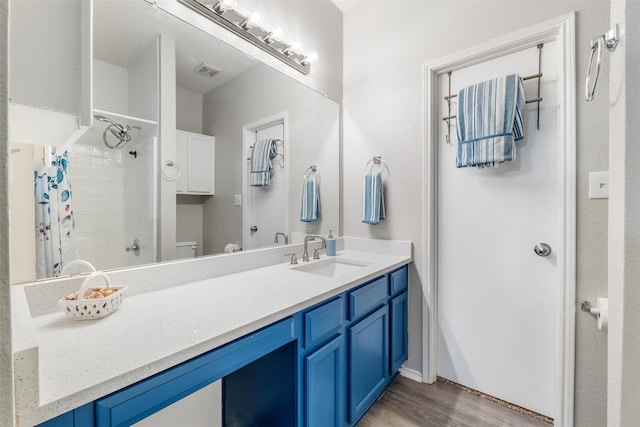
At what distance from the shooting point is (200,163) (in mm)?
1380

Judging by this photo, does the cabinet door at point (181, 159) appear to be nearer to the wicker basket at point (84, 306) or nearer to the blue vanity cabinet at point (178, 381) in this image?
the wicker basket at point (84, 306)

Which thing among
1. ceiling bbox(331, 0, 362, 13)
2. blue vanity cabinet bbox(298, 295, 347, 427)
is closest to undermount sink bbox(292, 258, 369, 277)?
blue vanity cabinet bbox(298, 295, 347, 427)

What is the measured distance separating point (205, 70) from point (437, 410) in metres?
2.24

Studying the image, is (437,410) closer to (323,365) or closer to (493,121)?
(323,365)

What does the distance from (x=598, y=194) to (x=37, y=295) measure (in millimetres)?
2292

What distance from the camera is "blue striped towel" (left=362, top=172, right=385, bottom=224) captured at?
6.37 ft

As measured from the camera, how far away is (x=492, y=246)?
5.51ft

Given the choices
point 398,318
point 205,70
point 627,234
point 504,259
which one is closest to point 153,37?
point 205,70

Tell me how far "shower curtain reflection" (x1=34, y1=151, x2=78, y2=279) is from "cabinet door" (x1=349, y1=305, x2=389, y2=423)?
119cm

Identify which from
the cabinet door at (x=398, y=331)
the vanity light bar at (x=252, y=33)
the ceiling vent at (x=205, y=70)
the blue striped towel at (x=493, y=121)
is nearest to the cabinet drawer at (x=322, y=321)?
the cabinet door at (x=398, y=331)

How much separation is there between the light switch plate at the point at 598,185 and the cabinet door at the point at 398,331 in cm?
111

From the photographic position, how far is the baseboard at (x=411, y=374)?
186 cm

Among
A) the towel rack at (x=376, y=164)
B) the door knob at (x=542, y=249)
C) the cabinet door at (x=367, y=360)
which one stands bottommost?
the cabinet door at (x=367, y=360)

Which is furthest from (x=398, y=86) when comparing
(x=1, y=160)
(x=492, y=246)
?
(x=1, y=160)
